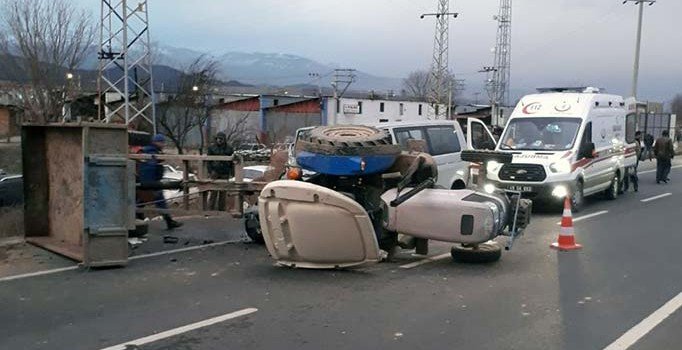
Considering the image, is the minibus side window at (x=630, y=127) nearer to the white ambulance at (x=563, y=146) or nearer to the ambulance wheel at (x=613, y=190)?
the white ambulance at (x=563, y=146)

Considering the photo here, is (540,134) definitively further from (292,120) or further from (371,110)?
(371,110)

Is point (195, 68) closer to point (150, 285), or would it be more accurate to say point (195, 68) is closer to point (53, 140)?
point (53, 140)

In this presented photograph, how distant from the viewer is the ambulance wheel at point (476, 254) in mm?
8820

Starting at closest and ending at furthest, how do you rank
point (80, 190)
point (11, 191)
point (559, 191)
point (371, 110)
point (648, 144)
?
point (80, 190) → point (559, 191) → point (11, 191) → point (648, 144) → point (371, 110)

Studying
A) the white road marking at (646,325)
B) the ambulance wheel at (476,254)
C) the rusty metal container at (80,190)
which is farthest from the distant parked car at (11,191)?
the white road marking at (646,325)

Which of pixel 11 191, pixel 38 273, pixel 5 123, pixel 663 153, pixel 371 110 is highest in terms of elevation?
pixel 371 110

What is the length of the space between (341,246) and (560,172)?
793 cm

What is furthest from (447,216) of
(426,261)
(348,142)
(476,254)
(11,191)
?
(11,191)

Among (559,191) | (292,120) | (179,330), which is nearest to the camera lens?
(179,330)

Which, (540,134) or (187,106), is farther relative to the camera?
(187,106)

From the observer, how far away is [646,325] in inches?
245

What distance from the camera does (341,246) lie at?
8055 millimetres

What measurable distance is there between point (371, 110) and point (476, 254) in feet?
207

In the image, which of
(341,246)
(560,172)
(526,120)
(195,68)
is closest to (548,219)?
(560,172)
